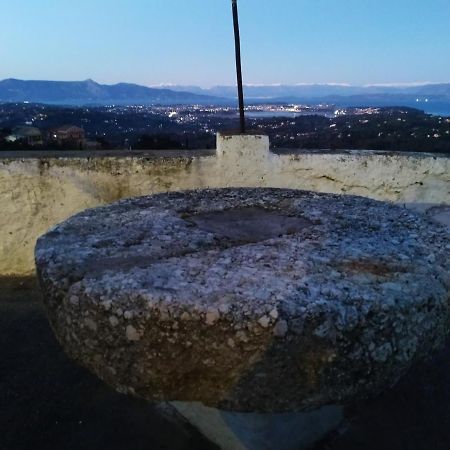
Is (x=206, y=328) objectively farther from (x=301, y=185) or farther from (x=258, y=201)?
(x=301, y=185)

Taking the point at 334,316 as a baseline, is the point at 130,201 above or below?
above

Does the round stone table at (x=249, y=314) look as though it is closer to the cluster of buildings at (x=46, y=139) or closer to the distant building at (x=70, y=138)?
the cluster of buildings at (x=46, y=139)

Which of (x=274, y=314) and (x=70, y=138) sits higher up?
(x=70, y=138)

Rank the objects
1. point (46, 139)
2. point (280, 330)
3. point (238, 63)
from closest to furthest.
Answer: point (280, 330) → point (238, 63) → point (46, 139)

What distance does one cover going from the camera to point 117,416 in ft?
7.61

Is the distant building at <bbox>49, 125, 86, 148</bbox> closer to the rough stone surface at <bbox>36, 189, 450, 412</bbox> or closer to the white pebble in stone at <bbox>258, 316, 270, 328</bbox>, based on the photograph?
the rough stone surface at <bbox>36, 189, 450, 412</bbox>

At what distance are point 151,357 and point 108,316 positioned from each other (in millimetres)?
171

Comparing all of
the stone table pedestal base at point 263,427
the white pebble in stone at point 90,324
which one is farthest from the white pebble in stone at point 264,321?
the stone table pedestal base at point 263,427

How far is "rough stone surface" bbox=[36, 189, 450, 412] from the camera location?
4.12ft

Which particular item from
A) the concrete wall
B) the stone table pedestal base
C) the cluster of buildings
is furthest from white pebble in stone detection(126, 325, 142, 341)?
the cluster of buildings

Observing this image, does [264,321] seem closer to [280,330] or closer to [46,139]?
[280,330]

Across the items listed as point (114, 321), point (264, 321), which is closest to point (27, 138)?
point (114, 321)

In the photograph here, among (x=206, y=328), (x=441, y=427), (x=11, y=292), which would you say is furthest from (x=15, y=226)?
(x=441, y=427)

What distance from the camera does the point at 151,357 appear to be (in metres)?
1.30
